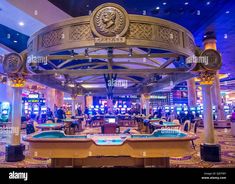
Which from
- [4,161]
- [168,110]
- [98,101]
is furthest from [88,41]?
[98,101]

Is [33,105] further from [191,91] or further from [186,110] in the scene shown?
[191,91]

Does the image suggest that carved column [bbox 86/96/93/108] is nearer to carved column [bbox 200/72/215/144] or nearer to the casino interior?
the casino interior

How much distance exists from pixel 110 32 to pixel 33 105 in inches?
610

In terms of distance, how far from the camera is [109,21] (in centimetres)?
341

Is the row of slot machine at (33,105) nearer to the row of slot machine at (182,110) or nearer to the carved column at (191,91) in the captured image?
the row of slot machine at (182,110)

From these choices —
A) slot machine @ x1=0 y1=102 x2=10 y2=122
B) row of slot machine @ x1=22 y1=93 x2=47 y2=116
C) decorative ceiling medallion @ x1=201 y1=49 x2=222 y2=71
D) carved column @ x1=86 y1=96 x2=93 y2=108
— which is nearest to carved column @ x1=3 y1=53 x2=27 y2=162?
decorative ceiling medallion @ x1=201 y1=49 x2=222 y2=71

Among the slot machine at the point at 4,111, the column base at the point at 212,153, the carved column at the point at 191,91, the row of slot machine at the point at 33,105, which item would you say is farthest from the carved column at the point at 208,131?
the row of slot machine at the point at 33,105

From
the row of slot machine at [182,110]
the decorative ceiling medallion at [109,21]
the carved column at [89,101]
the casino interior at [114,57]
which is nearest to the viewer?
the decorative ceiling medallion at [109,21]

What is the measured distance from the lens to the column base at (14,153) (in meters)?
5.49

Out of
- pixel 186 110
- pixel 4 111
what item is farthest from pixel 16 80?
pixel 186 110

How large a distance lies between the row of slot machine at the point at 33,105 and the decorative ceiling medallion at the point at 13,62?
1171 cm

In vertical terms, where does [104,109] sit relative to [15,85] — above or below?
below

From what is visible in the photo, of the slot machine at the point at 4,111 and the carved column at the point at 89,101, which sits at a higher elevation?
the carved column at the point at 89,101

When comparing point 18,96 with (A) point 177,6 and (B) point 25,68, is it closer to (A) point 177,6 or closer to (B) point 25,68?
(B) point 25,68
